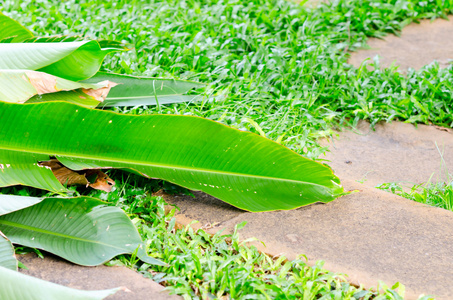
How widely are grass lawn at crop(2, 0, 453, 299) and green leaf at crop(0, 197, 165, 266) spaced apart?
12cm

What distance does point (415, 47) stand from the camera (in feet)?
13.4

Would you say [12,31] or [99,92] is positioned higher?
[12,31]

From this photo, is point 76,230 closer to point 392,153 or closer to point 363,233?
point 363,233

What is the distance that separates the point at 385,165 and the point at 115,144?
1.56m

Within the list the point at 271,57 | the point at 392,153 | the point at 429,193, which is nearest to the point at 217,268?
the point at 429,193

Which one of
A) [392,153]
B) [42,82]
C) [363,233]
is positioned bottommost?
[392,153]

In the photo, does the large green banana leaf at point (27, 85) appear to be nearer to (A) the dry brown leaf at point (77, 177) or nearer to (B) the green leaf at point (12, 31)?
(A) the dry brown leaf at point (77, 177)

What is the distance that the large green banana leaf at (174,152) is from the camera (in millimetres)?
1861

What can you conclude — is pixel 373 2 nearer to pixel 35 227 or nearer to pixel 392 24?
pixel 392 24

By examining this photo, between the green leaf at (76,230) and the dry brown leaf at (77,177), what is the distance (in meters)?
0.24

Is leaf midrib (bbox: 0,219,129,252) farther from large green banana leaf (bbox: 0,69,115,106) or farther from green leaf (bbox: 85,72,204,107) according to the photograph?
green leaf (bbox: 85,72,204,107)

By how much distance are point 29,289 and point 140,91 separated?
57.3 inches

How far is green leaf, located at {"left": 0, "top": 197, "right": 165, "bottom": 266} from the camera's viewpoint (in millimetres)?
1712

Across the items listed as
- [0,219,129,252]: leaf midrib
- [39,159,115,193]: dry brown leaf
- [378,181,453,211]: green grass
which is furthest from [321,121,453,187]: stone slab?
[0,219,129,252]: leaf midrib
